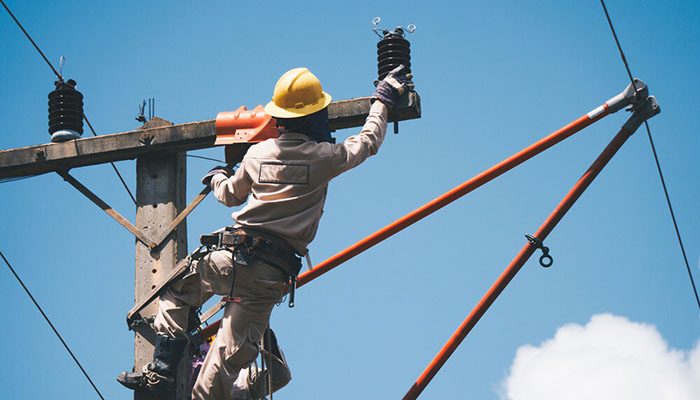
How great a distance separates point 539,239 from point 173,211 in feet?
8.52

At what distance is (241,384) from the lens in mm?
7363

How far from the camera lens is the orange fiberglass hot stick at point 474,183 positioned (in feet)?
24.7

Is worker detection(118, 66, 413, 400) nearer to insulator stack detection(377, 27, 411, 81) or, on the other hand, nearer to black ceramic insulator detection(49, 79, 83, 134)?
insulator stack detection(377, 27, 411, 81)

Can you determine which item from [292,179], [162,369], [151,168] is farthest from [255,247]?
[151,168]

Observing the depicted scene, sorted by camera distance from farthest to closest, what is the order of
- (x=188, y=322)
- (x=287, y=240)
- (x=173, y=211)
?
(x=173, y=211)
(x=188, y=322)
(x=287, y=240)

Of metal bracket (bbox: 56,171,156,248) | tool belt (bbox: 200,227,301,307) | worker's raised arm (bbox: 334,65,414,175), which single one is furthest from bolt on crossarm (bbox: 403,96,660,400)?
metal bracket (bbox: 56,171,156,248)

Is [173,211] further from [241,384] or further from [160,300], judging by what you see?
[241,384]

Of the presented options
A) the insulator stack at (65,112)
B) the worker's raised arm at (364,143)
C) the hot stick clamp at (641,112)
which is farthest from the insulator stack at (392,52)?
the insulator stack at (65,112)

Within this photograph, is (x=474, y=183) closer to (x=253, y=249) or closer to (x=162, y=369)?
(x=253, y=249)

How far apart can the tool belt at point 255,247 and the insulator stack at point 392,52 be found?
1.47 m

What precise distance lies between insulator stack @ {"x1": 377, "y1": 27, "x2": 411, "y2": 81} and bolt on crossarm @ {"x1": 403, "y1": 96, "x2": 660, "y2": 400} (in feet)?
4.76

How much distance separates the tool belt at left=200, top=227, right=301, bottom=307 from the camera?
6.77 m

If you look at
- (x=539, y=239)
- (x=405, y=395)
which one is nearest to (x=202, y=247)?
(x=405, y=395)

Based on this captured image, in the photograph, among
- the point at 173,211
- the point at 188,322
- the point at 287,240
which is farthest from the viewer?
the point at 173,211
